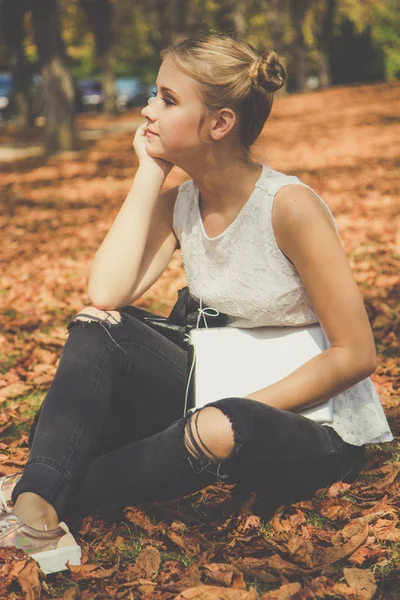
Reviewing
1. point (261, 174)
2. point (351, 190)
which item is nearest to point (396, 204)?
point (351, 190)

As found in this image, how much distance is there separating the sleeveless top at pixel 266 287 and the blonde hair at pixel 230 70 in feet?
0.86

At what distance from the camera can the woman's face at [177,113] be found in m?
2.73

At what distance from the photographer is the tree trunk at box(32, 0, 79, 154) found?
48.0ft

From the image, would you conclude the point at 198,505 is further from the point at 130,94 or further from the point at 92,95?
the point at 130,94

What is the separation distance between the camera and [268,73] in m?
2.71

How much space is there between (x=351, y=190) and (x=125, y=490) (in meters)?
8.41

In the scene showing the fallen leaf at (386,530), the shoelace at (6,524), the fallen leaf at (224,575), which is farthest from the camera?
the fallen leaf at (386,530)

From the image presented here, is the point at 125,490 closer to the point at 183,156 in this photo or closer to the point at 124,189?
the point at 183,156

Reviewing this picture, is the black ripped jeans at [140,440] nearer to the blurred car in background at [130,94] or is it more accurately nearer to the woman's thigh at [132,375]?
the woman's thigh at [132,375]

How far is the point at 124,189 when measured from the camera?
12.3 metres

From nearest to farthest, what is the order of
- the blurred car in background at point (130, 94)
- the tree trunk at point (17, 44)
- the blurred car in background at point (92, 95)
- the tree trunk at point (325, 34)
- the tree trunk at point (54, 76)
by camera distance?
1. the tree trunk at point (54, 76)
2. the tree trunk at point (17, 44)
3. the tree trunk at point (325, 34)
4. the blurred car in background at point (92, 95)
5. the blurred car in background at point (130, 94)

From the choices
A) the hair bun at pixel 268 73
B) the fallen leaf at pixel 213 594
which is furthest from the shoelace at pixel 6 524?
the hair bun at pixel 268 73

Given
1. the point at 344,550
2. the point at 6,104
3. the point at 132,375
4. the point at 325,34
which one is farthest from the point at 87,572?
the point at 325,34

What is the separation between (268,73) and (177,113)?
0.34 meters
